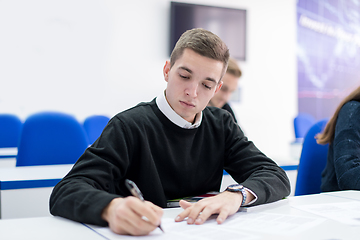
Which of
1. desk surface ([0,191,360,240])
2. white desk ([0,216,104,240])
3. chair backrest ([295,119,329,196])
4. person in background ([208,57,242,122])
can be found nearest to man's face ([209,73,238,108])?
person in background ([208,57,242,122])

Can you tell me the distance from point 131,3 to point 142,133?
140 inches

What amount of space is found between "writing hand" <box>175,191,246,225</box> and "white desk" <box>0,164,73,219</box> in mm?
779

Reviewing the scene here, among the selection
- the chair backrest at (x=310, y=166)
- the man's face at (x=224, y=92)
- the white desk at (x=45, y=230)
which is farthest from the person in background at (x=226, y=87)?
the white desk at (x=45, y=230)

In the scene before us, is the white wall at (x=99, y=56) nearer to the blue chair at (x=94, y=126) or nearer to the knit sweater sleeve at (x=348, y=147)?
the blue chair at (x=94, y=126)

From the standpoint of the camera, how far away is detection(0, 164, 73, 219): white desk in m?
1.38

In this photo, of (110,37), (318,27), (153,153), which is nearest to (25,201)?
(153,153)

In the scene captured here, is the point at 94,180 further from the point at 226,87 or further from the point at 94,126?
the point at 94,126

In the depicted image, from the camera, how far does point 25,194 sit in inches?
55.5

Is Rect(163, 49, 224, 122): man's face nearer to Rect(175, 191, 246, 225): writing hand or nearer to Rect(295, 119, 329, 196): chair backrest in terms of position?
Rect(175, 191, 246, 225): writing hand

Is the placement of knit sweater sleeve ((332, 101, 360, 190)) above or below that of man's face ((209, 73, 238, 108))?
below

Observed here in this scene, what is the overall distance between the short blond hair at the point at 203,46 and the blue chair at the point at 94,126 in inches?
93.5

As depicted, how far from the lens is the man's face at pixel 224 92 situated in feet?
7.73

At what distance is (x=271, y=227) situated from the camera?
78 centimetres

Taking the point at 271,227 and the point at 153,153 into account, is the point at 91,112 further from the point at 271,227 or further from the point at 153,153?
the point at 271,227
